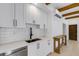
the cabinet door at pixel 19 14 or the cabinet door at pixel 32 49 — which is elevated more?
the cabinet door at pixel 19 14

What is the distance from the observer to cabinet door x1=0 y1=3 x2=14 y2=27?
198cm

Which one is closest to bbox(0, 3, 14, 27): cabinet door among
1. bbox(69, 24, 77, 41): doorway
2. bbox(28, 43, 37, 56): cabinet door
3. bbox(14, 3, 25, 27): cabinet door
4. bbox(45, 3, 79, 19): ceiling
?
bbox(14, 3, 25, 27): cabinet door

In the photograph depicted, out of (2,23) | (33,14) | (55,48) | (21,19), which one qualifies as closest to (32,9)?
(33,14)

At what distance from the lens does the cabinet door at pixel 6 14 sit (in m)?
1.98

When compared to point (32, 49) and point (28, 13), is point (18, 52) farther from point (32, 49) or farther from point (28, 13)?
point (28, 13)

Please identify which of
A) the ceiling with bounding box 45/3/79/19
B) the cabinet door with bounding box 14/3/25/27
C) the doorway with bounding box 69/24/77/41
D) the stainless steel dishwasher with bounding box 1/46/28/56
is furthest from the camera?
the doorway with bounding box 69/24/77/41

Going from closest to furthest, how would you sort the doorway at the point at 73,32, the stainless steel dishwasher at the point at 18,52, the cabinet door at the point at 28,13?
the stainless steel dishwasher at the point at 18,52
the cabinet door at the point at 28,13
the doorway at the point at 73,32

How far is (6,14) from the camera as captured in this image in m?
2.10

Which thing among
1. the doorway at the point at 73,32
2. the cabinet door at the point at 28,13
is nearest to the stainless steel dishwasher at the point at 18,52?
the cabinet door at the point at 28,13

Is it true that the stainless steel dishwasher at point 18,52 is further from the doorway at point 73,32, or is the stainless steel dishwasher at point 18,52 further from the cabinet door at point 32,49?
the doorway at point 73,32

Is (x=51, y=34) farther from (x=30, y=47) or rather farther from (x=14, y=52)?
(x=14, y=52)

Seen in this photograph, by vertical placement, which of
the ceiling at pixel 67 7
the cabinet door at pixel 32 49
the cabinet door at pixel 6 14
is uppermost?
the ceiling at pixel 67 7

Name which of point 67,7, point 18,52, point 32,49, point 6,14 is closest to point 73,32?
point 67,7

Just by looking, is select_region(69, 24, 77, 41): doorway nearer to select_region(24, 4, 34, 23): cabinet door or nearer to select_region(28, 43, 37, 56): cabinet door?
select_region(24, 4, 34, 23): cabinet door
